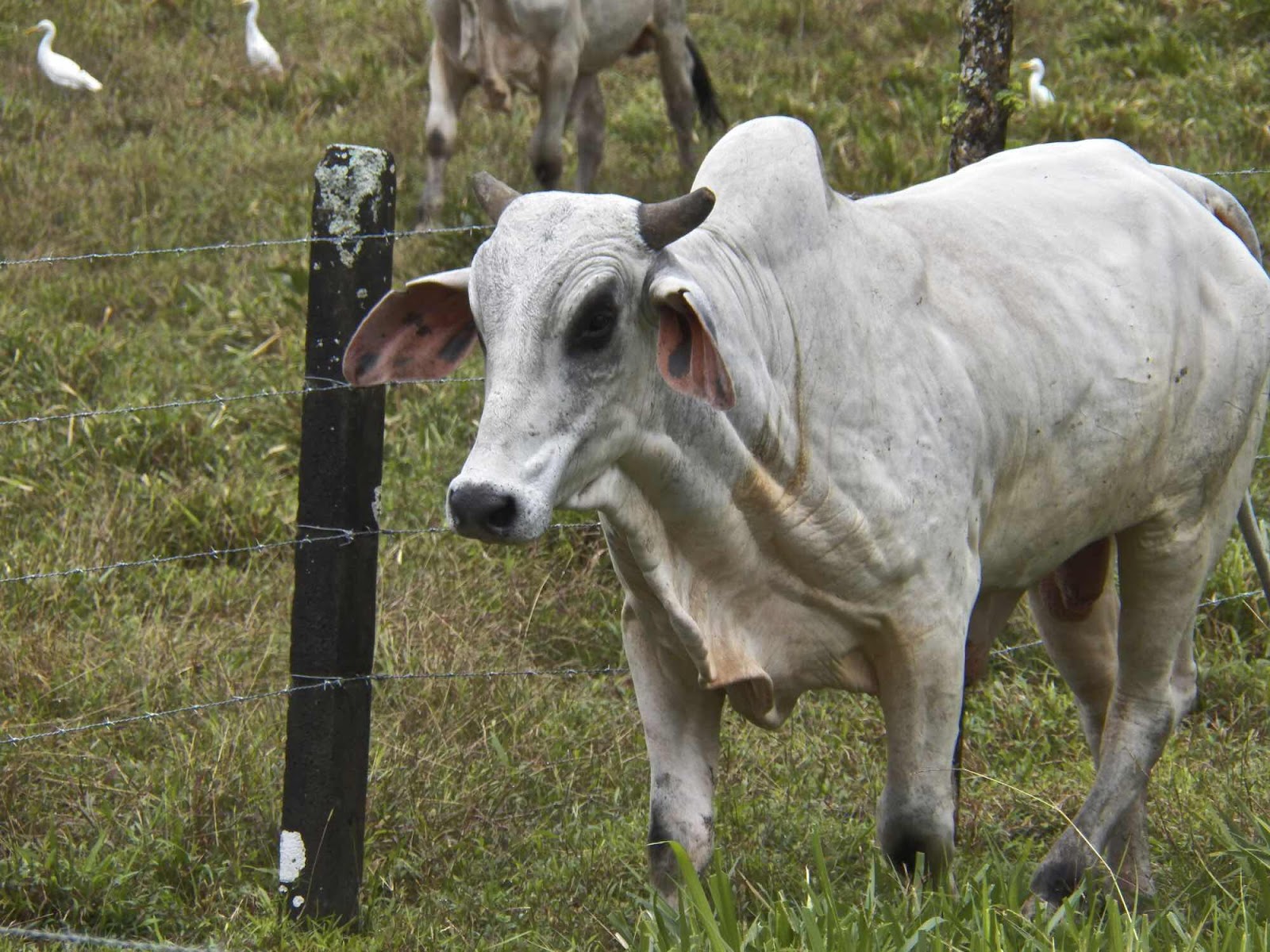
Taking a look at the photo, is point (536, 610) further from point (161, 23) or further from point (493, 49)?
point (161, 23)

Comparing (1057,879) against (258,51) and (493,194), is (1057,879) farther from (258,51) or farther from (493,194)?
(258,51)

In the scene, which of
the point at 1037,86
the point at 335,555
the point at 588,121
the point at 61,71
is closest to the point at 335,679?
the point at 335,555

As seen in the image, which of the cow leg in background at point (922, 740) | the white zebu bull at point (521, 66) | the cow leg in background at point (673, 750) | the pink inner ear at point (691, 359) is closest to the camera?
the pink inner ear at point (691, 359)

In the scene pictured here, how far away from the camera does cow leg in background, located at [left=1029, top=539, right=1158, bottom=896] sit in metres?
4.19

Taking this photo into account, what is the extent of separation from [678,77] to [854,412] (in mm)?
6631

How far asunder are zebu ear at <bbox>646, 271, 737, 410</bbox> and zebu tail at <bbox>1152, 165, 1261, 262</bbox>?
1.62 meters

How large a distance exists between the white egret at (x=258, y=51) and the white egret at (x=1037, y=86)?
399cm

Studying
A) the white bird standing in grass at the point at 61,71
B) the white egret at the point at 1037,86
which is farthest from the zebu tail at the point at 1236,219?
the white bird standing in grass at the point at 61,71

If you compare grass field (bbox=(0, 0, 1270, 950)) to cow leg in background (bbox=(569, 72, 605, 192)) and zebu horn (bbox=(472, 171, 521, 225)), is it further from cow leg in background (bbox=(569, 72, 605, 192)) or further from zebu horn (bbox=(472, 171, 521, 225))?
zebu horn (bbox=(472, 171, 521, 225))

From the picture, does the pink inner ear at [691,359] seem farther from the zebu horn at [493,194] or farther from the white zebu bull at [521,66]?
the white zebu bull at [521,66]

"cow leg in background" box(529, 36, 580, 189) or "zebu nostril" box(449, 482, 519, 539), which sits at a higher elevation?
"zebu nostril" box(449, 482, 519, 539)

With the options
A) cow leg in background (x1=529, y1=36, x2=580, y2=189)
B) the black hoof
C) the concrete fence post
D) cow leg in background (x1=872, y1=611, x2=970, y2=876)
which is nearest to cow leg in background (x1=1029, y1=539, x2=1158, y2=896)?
the black hoof

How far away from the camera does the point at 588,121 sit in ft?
30.1

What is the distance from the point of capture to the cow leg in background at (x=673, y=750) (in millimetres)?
3416
